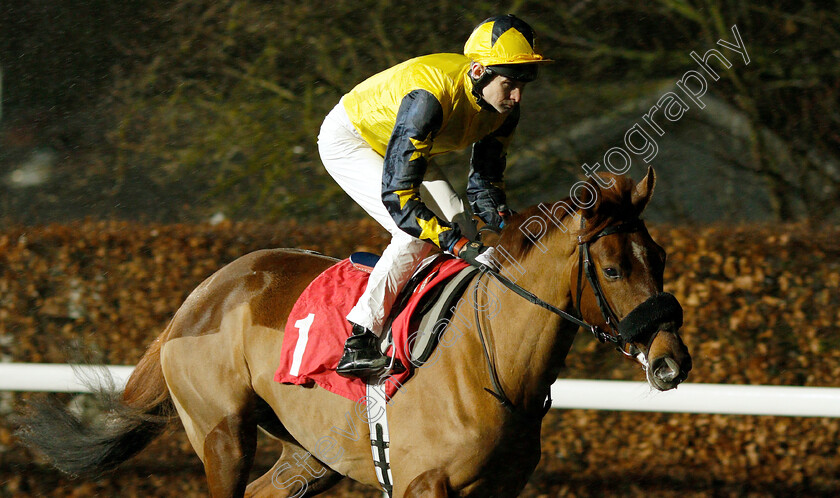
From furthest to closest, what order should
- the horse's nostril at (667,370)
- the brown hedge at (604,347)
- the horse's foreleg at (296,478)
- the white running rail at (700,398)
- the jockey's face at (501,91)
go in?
the brown hedge at (604,347), the white running rail at (700,398), the horse's foreleg at (296,478), the jockey's face at (501,91), the horse's nostril at (667,370)

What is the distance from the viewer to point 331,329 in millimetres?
2803

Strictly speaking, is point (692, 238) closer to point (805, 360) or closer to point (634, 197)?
point (805, 360)

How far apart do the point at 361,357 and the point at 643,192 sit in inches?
40.7

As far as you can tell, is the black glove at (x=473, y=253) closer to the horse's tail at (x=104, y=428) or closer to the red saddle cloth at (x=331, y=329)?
the red saddle cloth at (x=331, y=329)

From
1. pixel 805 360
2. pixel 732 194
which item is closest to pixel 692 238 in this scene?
pixel 805 360

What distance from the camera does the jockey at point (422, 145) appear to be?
2.48 meters

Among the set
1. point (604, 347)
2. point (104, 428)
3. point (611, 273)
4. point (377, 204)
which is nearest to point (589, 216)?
point (611, 273)

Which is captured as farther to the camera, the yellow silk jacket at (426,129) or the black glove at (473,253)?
the yellow silk jacket at (426,129)

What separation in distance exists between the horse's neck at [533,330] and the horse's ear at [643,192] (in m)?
0.22

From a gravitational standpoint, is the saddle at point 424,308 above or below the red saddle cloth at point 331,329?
above

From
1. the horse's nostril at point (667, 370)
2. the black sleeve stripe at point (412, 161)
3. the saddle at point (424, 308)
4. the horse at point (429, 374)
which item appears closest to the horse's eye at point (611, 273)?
the horse at point (429, 374)

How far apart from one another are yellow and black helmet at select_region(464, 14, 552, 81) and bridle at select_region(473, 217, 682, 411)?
553 mm

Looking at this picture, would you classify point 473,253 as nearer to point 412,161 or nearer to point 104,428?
point 412,161

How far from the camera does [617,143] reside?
25.3ft
